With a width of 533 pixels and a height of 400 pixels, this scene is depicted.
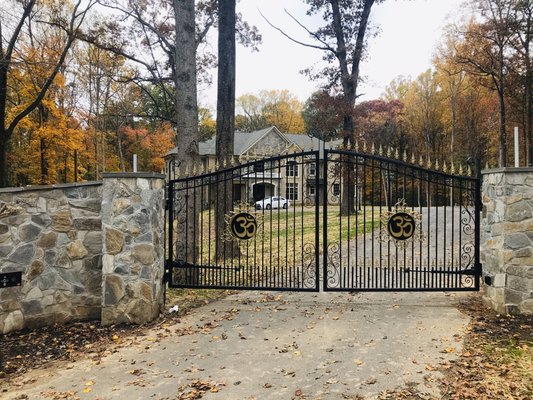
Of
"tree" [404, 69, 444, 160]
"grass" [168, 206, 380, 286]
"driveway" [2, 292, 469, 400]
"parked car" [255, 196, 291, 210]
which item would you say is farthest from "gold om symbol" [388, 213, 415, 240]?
"tree" [404, 69, 444, 160]

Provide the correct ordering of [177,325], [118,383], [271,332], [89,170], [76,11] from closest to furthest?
[118,383], [271,332], [177,325], [76,11], [89,170]

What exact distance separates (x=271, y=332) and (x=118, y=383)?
1.73 metres

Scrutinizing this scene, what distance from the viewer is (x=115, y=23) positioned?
1300 cm

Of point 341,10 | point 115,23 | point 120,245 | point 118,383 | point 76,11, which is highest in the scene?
point 341,10

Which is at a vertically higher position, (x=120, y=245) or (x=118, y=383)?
(x=120, y=245)

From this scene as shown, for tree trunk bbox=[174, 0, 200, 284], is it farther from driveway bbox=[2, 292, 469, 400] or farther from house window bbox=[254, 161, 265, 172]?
driveway bbox=[2, 292, 469, 400]

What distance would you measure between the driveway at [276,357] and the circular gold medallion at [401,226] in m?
0.94

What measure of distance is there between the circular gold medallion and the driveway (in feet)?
3.10

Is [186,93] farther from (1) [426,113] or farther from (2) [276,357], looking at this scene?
(1) [426,113]

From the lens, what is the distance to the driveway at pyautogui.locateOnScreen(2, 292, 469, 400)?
3.27 m

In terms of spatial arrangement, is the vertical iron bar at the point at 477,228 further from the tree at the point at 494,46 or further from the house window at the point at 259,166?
the tree at the point at 494,46

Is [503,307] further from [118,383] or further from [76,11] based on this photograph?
[76,11]

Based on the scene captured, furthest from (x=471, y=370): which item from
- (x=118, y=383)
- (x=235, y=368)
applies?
(x=118, y=383)

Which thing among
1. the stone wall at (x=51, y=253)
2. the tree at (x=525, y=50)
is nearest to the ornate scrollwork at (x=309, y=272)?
the stone wall at (x=51, y=253)
